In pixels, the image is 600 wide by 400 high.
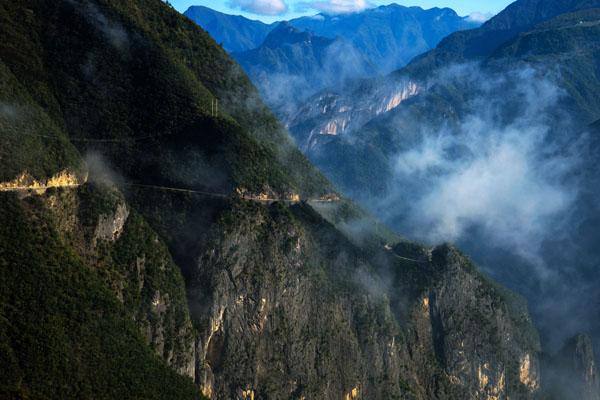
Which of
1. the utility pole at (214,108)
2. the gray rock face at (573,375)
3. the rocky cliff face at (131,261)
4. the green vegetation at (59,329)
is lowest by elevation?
the green vegetation at (59,329)

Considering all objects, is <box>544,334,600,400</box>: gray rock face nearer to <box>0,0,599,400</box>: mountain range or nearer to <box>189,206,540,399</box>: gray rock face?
<box>189,206,540,399</box>: gray rock face

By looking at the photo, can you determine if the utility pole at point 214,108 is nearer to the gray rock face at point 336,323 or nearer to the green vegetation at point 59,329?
the gray rock face at point 336,323

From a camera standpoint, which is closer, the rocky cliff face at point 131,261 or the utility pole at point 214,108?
the rocky cliff face at point 131,261

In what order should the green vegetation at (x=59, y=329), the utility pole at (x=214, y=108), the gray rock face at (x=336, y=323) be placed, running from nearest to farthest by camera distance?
the green vegetation at (x=59, y=329), the gray rock face at (x=336, y=323), the utility pole at (x=214, y=108)

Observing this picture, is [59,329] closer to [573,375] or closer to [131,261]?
[131,261]

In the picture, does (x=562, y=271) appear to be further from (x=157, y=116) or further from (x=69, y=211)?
(x=69, y=211)

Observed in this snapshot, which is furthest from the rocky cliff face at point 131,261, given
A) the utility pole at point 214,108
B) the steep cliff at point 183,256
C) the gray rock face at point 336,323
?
the utility pole at point 214,108

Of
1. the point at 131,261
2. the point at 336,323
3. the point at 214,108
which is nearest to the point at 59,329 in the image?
the point at 131,261

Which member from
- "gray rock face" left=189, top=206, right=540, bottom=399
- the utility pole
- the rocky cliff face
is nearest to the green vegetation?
the rocky cliff face
